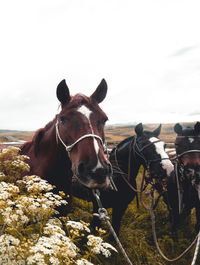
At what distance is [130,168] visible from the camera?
4.12 metres

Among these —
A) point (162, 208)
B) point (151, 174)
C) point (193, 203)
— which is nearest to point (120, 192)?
point (151, 174)

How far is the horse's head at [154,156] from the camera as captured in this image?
3.63 m

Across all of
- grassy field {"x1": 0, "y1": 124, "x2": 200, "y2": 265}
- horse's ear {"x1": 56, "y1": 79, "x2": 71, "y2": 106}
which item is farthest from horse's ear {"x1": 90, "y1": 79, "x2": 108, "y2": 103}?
grassy field {"x1": 0, "y1": 124, "x2": 200, "y2": 265}

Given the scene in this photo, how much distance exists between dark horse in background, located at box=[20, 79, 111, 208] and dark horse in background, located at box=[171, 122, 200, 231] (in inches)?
90.8

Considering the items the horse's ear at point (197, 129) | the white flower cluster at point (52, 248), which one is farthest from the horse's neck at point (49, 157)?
the horse's ear at point (197, 129)

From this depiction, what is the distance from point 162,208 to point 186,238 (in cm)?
137

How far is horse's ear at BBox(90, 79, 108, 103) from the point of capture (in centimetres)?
257

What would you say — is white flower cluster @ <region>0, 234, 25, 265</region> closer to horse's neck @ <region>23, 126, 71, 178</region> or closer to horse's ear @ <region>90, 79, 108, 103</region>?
horse's neck @ <region>23, 126, 71, 178</region>

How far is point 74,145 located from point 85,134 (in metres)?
0.20

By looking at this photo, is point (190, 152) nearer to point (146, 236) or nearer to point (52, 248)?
point (146, 236)

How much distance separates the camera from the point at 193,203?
4.26 metres

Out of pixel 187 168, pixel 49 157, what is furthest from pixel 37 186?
pixel 187 168

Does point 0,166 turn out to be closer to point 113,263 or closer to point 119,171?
point 119,171

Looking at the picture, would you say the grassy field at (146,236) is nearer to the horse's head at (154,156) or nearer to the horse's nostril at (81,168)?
the horse's head at (154,156)
